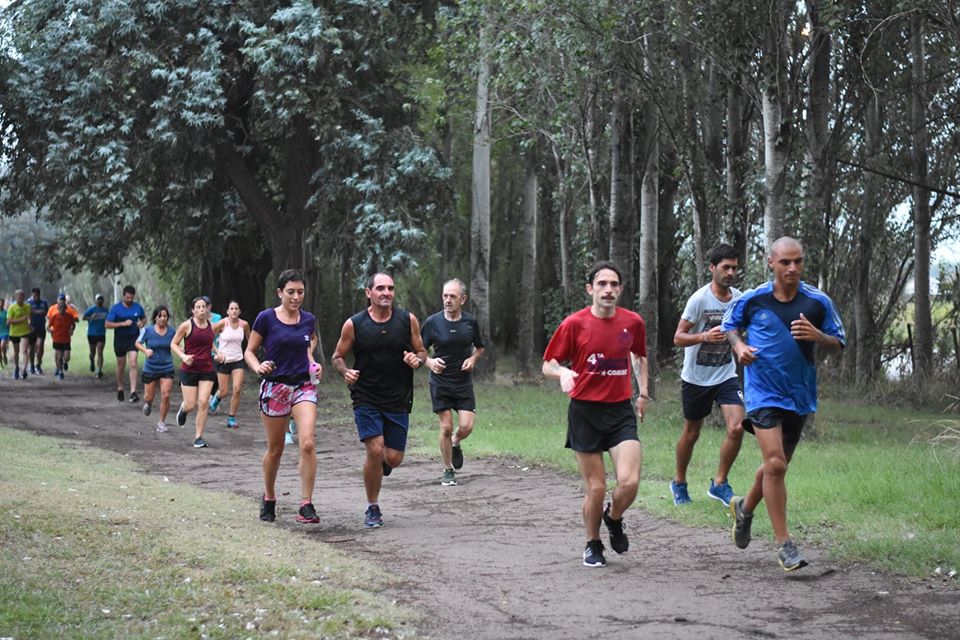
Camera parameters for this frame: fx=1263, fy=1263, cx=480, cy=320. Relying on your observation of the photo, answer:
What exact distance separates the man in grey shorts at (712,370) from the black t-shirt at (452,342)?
10.3 feet

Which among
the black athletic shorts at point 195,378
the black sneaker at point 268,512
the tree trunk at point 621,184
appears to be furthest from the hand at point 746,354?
the tree trunk at point 621,184

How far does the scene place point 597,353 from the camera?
9109 millimetres

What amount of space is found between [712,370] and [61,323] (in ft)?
75.1

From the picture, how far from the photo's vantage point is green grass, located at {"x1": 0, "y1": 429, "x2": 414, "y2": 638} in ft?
22.9

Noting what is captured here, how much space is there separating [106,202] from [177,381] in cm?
697

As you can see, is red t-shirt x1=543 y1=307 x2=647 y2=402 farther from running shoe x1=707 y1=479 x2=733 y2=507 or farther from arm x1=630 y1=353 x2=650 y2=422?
running shoe x1=707 y1=479 x2=733 y2=507

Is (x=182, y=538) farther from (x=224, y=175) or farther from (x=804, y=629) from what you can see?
(x=224, y=175)

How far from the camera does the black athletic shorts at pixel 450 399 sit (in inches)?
555

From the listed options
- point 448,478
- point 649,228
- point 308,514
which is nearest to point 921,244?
point 649,228

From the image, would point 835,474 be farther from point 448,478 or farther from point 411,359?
point 411,359

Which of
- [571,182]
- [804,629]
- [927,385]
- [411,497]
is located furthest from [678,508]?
[571,182]

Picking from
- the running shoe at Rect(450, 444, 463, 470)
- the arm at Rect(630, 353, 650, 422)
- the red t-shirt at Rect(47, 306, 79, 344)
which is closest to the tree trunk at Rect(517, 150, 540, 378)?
the red t-shirt at Rect(47, 306, 79, 344)

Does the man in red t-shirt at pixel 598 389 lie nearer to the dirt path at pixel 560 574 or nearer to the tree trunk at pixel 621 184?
the dirt path at pixel 560 574

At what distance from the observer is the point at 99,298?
94.1 feet
